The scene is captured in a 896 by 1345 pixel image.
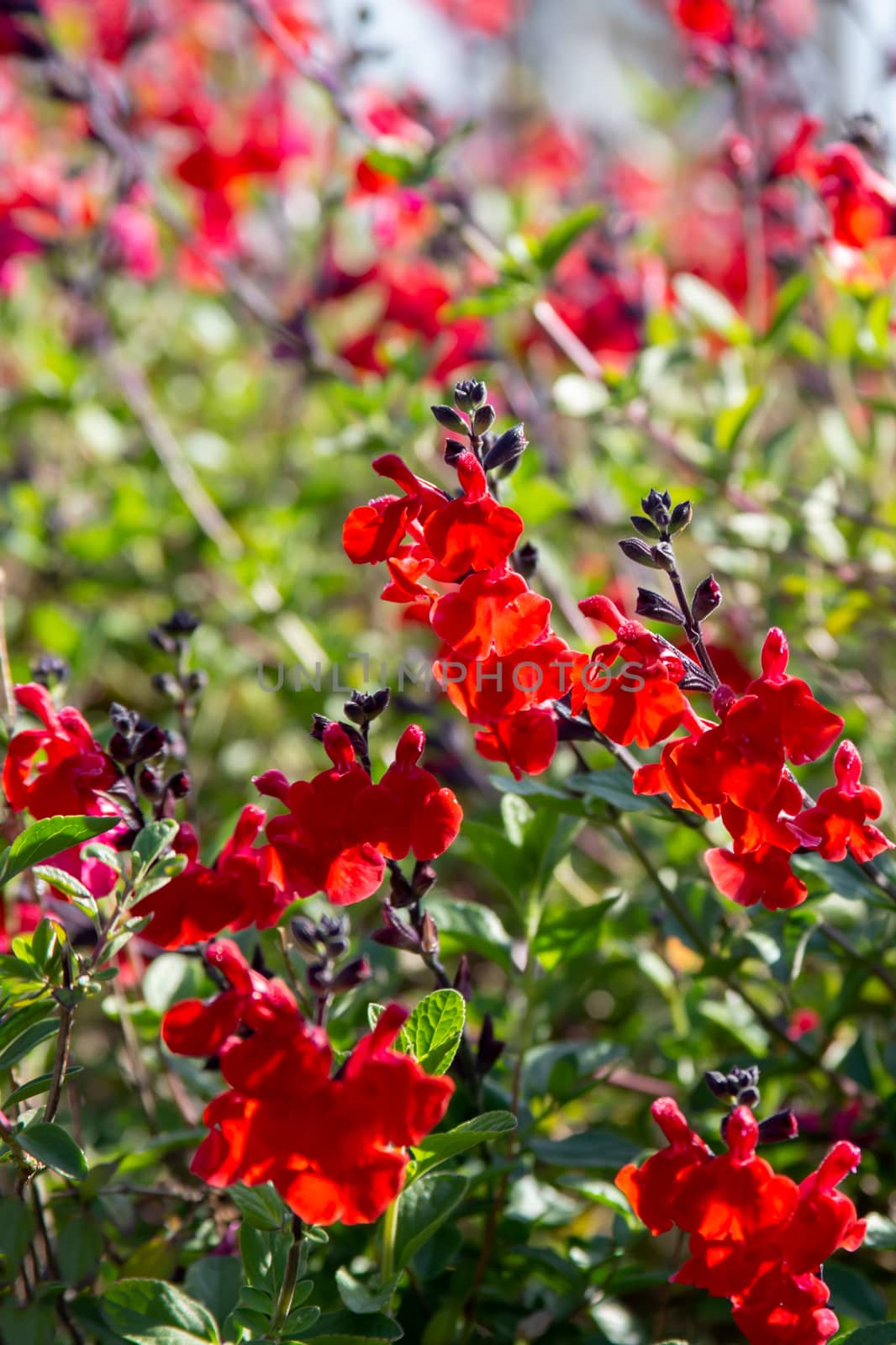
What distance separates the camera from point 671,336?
2057 mm

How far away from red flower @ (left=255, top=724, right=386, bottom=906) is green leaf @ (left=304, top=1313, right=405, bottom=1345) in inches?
12.5

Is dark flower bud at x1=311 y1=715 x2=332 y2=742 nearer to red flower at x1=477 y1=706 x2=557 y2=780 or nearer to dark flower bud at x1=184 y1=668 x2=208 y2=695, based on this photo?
red flower at x1=477 y1=706 x2=557 y2=780

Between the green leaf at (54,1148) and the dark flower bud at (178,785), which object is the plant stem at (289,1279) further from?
the dark flower bud at (178,785)

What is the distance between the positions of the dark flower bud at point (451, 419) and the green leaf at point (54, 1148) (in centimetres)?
59

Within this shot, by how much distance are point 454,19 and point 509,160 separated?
92 cm

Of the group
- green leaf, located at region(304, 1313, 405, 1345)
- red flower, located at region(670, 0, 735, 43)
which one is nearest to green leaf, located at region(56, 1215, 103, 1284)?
green leaf, located at region(304, 1313, 405, 1345)

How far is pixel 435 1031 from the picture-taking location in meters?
0.93

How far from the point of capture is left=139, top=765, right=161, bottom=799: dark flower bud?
38.6 inches

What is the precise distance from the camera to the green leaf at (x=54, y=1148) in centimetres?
85

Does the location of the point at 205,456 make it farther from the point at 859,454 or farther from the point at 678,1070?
the point at 678,1070

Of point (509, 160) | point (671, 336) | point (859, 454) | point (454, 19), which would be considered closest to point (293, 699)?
point (671, 336)

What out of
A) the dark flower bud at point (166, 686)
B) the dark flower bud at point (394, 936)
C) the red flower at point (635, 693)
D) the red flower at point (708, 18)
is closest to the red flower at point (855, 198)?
the red flower at point (708, 18)

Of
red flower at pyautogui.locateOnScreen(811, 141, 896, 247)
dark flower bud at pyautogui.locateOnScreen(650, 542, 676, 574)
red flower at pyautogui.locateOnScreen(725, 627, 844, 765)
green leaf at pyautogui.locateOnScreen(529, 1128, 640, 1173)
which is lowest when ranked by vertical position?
green leaf at pyautogui.locateOnScreen(529, 1128, 640, 1173)

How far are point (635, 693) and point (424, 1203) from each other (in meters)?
0.43
